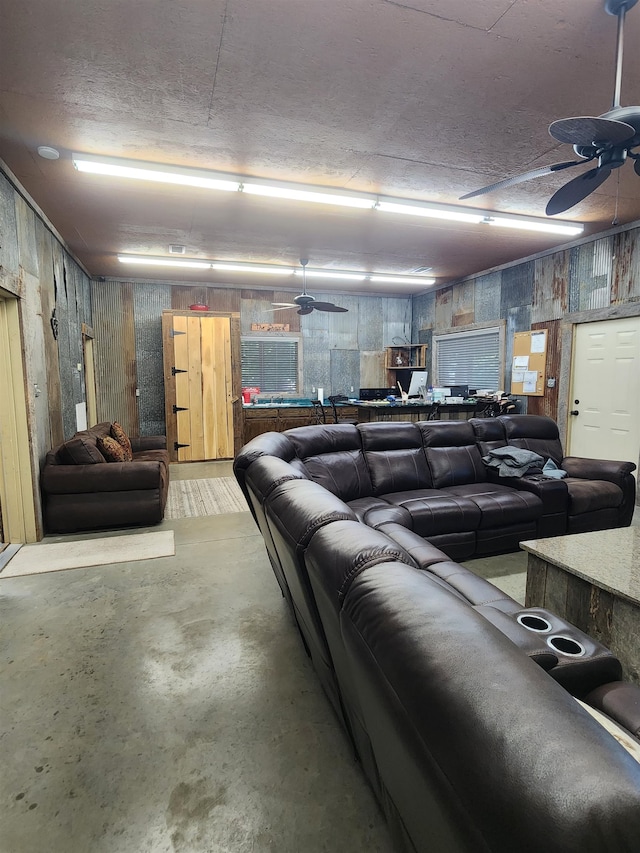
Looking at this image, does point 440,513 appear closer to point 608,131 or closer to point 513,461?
point 513,461

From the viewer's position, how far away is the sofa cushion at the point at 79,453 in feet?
12.8

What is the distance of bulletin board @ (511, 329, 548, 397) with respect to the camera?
590cm

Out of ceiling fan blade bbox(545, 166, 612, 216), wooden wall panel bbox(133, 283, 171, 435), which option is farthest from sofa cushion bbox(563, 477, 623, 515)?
wooden wall panel bbox(133, 283, 171, 435)

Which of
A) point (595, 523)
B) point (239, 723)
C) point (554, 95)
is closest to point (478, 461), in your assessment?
point (595, 523)

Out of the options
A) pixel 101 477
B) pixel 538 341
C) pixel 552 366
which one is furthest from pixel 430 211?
pixel 101 477

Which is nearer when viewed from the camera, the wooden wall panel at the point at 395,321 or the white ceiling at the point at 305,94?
the white ceiling at the point at 305,94

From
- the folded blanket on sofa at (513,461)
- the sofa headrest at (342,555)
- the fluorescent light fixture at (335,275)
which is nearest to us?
the sofa headrest at (342,555)

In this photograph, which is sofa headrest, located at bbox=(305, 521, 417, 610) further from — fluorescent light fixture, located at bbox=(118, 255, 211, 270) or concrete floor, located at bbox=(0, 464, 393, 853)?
fluorescent light fixture, located at bbox=(118, 255, 211, 270)

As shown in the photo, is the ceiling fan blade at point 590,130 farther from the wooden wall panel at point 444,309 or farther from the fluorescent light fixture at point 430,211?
the wooden wall panel at point 444,309

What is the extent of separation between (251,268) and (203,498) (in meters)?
3.52

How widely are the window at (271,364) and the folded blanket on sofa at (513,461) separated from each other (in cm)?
501

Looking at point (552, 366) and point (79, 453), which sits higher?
point (552, 366)

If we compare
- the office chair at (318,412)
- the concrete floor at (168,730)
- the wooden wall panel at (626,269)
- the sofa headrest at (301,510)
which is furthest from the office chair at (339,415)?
the sofa headrest at (301,510)

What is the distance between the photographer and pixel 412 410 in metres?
6.32
